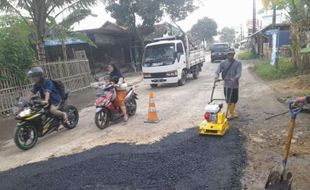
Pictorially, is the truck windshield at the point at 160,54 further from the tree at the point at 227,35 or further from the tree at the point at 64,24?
the tree at the point at 227,35

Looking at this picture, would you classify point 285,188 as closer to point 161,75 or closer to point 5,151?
point 5,151

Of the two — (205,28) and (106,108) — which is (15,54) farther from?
(205,28)

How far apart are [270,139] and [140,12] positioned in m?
21.9

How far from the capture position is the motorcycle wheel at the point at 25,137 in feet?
21.9

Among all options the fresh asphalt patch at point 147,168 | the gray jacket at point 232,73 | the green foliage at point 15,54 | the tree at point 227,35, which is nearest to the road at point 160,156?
the fresh asphalt patch at point 147,168

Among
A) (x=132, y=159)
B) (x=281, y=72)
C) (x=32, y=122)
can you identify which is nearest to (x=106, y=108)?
(x=32, y=122)

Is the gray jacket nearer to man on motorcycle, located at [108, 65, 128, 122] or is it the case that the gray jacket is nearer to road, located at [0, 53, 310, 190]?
road, located at [0, 53, 310, 190]

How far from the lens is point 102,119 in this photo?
798cm

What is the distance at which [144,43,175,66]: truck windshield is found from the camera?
14.6 m

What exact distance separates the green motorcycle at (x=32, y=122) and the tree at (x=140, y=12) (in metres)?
18.9

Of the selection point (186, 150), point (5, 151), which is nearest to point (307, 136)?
point (186, 150)

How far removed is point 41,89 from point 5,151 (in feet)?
5.48

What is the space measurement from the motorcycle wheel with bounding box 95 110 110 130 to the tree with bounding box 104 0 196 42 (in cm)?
1850

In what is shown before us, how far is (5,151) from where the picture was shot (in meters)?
7.14
